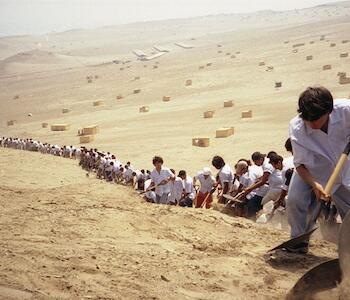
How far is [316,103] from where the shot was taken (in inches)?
146

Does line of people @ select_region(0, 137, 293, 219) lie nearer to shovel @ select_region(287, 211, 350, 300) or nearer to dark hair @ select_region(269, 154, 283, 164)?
dark hair @ select_region(269, 154, 283, 164)

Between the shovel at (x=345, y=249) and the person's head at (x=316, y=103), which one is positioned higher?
the person's head at (x=316, y=103)

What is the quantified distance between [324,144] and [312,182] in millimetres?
349

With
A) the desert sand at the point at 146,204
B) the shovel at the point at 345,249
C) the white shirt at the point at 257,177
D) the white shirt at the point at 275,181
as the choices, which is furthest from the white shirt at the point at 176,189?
the shovel at the point at 345,249

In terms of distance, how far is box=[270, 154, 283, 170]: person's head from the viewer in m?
6.88

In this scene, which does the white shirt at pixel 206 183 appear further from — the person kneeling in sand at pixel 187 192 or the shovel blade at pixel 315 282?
the shovel blade at pixel 315 282

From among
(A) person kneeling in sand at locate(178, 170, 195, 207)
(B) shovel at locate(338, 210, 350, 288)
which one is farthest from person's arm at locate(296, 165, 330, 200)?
(A) person kneeling in sand at locate(178, 170, 195, 207)

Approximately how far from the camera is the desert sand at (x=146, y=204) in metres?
3.81

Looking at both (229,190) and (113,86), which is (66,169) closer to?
(229,190)

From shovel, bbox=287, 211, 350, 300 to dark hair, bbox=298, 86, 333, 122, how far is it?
A: 2.79 ft

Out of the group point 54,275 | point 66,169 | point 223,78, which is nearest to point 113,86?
point 223,78

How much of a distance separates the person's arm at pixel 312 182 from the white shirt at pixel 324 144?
0.04 m

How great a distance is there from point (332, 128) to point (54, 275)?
2.53m

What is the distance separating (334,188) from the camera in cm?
399
